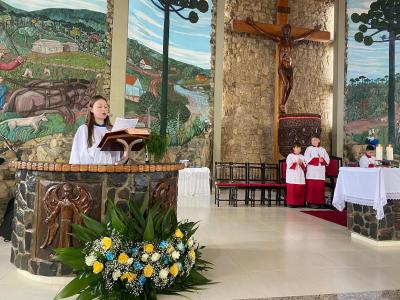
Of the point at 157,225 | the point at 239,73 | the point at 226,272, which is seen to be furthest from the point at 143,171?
the point at 239,73

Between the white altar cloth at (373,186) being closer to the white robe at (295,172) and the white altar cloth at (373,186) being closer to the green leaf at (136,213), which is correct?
the white robe at (295,172)

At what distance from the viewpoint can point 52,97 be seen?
8.64 meters

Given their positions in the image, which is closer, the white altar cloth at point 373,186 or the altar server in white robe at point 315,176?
the white altar cloth at point 373,186

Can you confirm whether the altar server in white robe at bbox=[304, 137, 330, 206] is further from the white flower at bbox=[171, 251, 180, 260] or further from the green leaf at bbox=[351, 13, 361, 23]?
the white flower at bbox=[171, 251, 180, 260]

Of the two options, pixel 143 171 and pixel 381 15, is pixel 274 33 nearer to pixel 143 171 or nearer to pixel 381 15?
pixel 381 15

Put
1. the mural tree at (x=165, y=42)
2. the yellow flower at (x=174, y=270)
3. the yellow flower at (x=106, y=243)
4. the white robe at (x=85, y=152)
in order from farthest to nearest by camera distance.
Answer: the mural tree at (x=165, y=42) < the white robe at (x=85, y=152) < the yellow flower at (x=174, y=270) < the yellow flower at (x=106, y=243)

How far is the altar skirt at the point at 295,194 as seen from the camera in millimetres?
8227

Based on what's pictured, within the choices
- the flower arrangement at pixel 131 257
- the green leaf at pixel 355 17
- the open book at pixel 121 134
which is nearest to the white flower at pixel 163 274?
the flower arrangement at pixel 131 257

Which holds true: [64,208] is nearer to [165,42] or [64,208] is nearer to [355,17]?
[165,42]

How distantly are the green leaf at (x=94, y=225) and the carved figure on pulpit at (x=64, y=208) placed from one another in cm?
13

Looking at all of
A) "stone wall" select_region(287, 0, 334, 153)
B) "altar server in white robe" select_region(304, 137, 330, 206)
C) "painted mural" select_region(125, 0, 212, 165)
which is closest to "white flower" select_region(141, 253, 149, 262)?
"altar server in white robe" select_region(304, 137, 330, 206)

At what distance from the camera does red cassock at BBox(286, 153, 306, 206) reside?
27.0 feet

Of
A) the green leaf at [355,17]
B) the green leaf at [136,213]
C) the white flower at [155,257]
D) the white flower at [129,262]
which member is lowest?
the white flower at [129,262]

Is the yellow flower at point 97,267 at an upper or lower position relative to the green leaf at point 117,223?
lower
